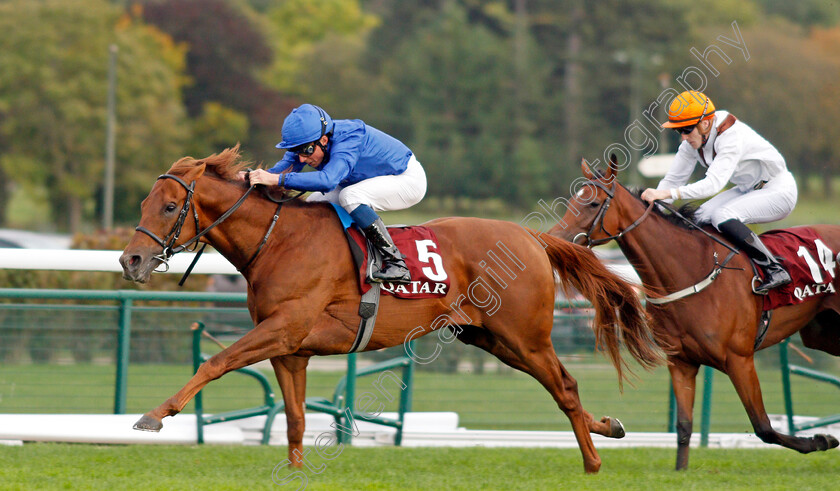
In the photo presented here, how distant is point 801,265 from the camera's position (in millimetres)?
5633

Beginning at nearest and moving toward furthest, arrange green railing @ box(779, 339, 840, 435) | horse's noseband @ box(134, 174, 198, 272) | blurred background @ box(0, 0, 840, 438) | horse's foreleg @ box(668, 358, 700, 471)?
1. horse's noseband @ box(134, 174, 198, 272)
2. horse's foreleg @ box(668, 358, 700, 471)
3. green railing @ box(779, 339, 840, 435)
4. blurred background @ box(0, 0, 840, 438)

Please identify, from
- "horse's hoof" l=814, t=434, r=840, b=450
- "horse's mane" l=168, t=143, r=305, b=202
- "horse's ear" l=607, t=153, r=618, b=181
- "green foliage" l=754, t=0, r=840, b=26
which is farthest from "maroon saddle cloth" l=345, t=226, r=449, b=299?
"green foliage" l=754, t=0, r=840, b=26

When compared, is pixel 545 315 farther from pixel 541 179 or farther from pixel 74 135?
pixel 541 179

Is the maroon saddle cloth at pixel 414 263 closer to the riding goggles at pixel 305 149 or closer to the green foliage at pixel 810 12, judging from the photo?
the riding goggles at pixel 305 149

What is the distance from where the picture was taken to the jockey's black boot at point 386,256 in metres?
4.98

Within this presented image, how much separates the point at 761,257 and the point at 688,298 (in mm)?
484

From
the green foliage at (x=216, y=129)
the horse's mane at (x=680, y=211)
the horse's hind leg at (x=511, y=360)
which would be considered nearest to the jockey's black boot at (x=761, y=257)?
the horse's mane at (x=680, y=211)

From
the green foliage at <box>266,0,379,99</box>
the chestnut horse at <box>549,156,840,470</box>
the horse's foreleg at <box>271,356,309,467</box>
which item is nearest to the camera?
the horse's foreleg at <box>271,356,309,467</box>

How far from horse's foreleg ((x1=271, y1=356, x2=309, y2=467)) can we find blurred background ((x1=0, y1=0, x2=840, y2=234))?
28.9 m

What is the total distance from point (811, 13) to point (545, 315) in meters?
63.1

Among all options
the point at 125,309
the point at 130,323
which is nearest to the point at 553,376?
the point at 125,309

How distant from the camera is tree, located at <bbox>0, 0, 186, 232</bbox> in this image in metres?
33.2

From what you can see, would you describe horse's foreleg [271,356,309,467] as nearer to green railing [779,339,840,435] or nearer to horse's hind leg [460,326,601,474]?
horse's hind leg [460,326,601,474]

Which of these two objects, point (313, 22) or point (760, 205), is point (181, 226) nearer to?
point (760, 205)
